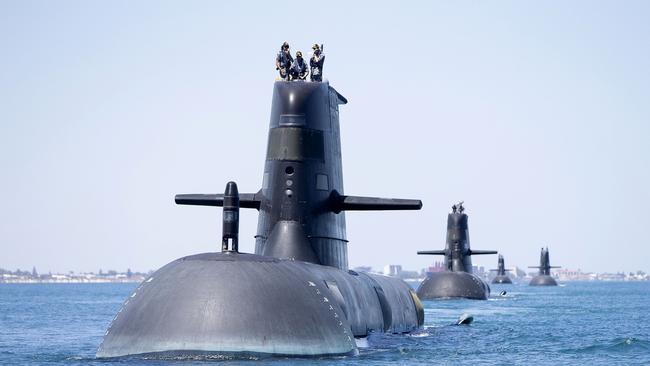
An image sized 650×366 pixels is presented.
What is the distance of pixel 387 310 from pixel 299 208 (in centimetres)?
799

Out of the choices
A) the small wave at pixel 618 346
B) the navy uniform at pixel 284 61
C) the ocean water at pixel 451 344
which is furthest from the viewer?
the small wave at pixel 618 346

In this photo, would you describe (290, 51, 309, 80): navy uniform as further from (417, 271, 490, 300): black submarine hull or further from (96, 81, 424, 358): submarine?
(417, 271, 490, 300): black submarine hull

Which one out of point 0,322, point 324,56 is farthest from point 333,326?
point 0,322

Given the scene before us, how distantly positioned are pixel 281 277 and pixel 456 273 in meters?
73.9

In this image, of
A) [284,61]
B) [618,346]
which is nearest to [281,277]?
[284,61]

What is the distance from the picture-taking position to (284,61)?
111 ft

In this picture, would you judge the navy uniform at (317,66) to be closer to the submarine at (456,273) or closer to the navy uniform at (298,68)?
the navy uniform at (298,68)

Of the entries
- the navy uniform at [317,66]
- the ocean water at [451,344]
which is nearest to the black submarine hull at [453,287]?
the ocean water at [451,344]

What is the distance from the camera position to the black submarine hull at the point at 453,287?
318 ft

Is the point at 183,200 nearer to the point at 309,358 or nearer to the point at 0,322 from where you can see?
the point at 309,358

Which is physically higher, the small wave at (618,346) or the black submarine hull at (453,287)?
the black submarine hull at (453,287)

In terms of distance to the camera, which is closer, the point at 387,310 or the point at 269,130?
the point at 269,130

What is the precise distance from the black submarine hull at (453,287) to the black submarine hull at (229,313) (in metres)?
69.7

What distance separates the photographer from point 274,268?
26812 mm
